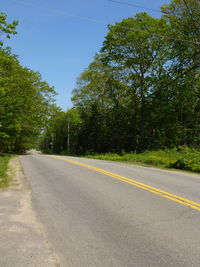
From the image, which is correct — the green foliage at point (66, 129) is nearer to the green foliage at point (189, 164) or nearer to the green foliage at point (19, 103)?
the green foliage at point (19, 103)

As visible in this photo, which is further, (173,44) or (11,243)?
(173,44)

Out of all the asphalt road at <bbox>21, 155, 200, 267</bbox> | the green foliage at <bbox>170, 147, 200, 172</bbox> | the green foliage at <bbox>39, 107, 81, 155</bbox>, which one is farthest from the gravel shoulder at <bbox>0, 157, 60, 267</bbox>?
the green foliage at <bbox>39, 107, 81, 155</bbox>

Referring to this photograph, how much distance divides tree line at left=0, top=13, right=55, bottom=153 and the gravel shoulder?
38.6 ft

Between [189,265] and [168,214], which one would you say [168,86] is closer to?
[168,214]

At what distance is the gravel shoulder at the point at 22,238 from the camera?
11.5 feet

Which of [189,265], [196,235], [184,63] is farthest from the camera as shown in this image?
[184,63]

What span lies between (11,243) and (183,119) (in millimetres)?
29692

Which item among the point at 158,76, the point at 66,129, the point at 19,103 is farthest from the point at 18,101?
the point at 66,129

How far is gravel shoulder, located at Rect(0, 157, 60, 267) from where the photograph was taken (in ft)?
11.5

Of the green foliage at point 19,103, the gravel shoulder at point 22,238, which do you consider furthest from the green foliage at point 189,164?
the green foliage at point 19,103

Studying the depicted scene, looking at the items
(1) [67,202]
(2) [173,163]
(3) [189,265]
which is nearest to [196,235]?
(3) [189,265]

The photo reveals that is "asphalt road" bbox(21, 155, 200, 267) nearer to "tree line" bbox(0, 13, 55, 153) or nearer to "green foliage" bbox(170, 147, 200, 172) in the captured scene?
"green foliage" bbox(170, 147, 200, 172)

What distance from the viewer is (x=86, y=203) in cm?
662

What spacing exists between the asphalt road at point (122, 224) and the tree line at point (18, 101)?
11.9 metres
